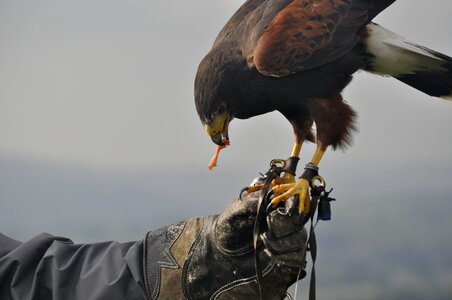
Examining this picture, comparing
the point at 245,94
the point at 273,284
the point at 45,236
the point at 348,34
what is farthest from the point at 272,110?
the point at 45,236

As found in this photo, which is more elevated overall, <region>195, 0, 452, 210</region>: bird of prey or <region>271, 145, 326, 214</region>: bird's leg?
<region>195, 0, 452, 210</region>: bird of prey

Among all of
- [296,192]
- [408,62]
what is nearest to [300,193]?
[296,192]

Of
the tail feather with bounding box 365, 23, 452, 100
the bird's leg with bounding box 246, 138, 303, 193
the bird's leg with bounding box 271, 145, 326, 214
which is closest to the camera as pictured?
the bird's leg with bounding box 271, 145, 326, 214

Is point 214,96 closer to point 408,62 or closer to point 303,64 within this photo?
point 303,64

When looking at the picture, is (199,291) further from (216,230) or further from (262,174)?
(262,174)

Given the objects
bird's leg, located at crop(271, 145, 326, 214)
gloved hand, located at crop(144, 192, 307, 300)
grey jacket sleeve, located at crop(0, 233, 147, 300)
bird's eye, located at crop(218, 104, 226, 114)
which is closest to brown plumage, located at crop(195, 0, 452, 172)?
bird's eye, located at crop(218, 104, 226, 114)

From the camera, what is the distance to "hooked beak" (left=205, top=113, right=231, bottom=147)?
343 cm

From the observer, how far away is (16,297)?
343 cm

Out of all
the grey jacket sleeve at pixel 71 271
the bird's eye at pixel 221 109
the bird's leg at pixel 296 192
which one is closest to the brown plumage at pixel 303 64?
the bird's eye at pixel 221 109

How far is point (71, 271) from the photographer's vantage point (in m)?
3.50

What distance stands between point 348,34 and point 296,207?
0.76m

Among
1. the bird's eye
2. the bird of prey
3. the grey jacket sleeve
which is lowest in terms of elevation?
the grey jacket sleeve

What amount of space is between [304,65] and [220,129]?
431 mm

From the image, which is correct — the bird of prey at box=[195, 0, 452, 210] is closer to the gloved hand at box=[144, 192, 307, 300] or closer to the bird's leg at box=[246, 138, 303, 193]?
the bird's leg at box=[246, 138, 303, 193]
